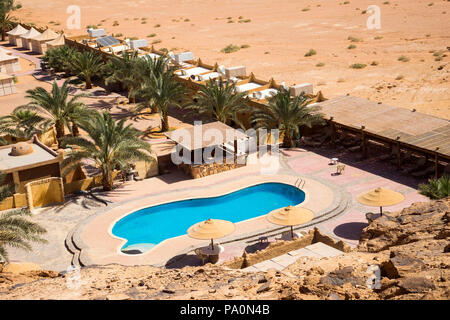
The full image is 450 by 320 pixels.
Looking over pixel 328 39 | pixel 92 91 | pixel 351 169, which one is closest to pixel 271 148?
pixel 351 169

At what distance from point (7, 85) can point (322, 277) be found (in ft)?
134

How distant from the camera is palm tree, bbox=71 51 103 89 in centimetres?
4488

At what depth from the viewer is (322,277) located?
35.2 ft

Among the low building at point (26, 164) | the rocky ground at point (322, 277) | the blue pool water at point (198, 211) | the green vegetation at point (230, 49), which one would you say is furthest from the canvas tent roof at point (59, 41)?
the rocky ground at point (322, 277)

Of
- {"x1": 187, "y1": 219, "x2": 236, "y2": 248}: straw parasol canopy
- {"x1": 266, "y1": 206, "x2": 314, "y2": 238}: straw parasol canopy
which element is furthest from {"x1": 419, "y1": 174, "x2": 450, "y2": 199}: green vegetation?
{"x1": 187, "y1": 219, "x2": 236, "y2": 248}: straw parasol canopy

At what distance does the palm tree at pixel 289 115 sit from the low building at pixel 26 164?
10544 millimetres

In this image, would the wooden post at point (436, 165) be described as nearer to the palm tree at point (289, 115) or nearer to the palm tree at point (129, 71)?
the palm tree at point (289, 115)

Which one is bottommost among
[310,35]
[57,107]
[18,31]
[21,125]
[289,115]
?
[21,125]

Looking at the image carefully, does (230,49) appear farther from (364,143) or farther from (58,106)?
(364,143)

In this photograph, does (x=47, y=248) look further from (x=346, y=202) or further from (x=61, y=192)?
(x=346, y=202)

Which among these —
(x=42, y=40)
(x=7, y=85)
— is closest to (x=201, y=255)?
(x=7, y=85)

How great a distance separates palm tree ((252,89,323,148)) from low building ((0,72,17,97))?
23.7 meters

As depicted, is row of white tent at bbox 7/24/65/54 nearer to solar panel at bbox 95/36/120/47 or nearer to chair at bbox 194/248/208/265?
solar panel at bbox 95/36/120/47

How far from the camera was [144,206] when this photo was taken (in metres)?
25.5
